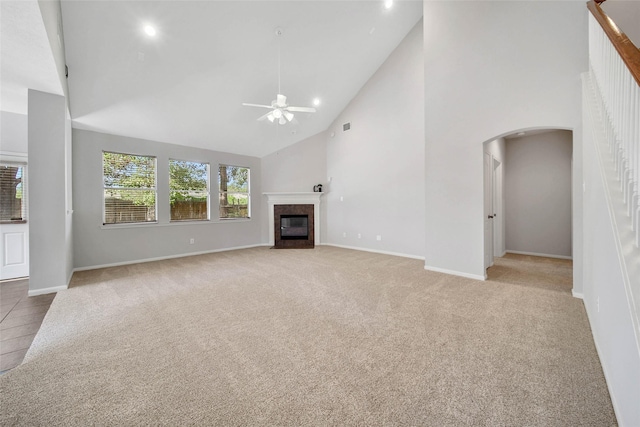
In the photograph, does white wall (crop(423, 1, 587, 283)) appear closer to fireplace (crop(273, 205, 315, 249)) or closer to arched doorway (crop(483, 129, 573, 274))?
arched doorway (crop(483, 129, 573, 274))

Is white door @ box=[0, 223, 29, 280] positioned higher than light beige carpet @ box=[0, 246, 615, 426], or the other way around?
white door @ box=[0, 223, 29, 280]

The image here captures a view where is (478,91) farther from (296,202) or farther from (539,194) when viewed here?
(296,202)

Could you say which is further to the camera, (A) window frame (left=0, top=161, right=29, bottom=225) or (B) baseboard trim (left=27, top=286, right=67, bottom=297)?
(A) window frame (left=0, top=161, right=29, bottom=225)

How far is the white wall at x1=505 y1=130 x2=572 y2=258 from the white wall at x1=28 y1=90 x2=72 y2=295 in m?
8.45

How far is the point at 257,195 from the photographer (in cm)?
734

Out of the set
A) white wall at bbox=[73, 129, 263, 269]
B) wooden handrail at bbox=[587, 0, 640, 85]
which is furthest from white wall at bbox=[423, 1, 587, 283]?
white wall at bbox=[73, 129, 263, 269]

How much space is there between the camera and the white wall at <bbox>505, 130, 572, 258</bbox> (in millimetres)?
5402

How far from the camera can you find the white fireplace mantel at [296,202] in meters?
7.30

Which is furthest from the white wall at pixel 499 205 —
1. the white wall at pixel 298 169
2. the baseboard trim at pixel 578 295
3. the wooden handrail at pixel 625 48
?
the wooden handrail at pixel 625 48

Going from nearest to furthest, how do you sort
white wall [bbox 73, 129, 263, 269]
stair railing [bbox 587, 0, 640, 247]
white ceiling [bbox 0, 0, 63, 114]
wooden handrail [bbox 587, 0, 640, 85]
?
wooden handrail [bbox 587, 0, 640, 85]
stair railing [bbox 587, 0, 640, 247]
white ceiling [bbox 0, 0, 63, 114]
white wall [bbox 73, 129, 263, 269]

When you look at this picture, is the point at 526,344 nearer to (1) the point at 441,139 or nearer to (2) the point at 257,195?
(1) the point at 441,139

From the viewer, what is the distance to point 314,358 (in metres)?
1.93

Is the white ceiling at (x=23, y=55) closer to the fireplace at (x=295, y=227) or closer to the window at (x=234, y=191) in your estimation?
the window at (x=234, y=191)

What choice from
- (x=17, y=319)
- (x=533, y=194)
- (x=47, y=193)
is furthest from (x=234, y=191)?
(x=533, y=194)
